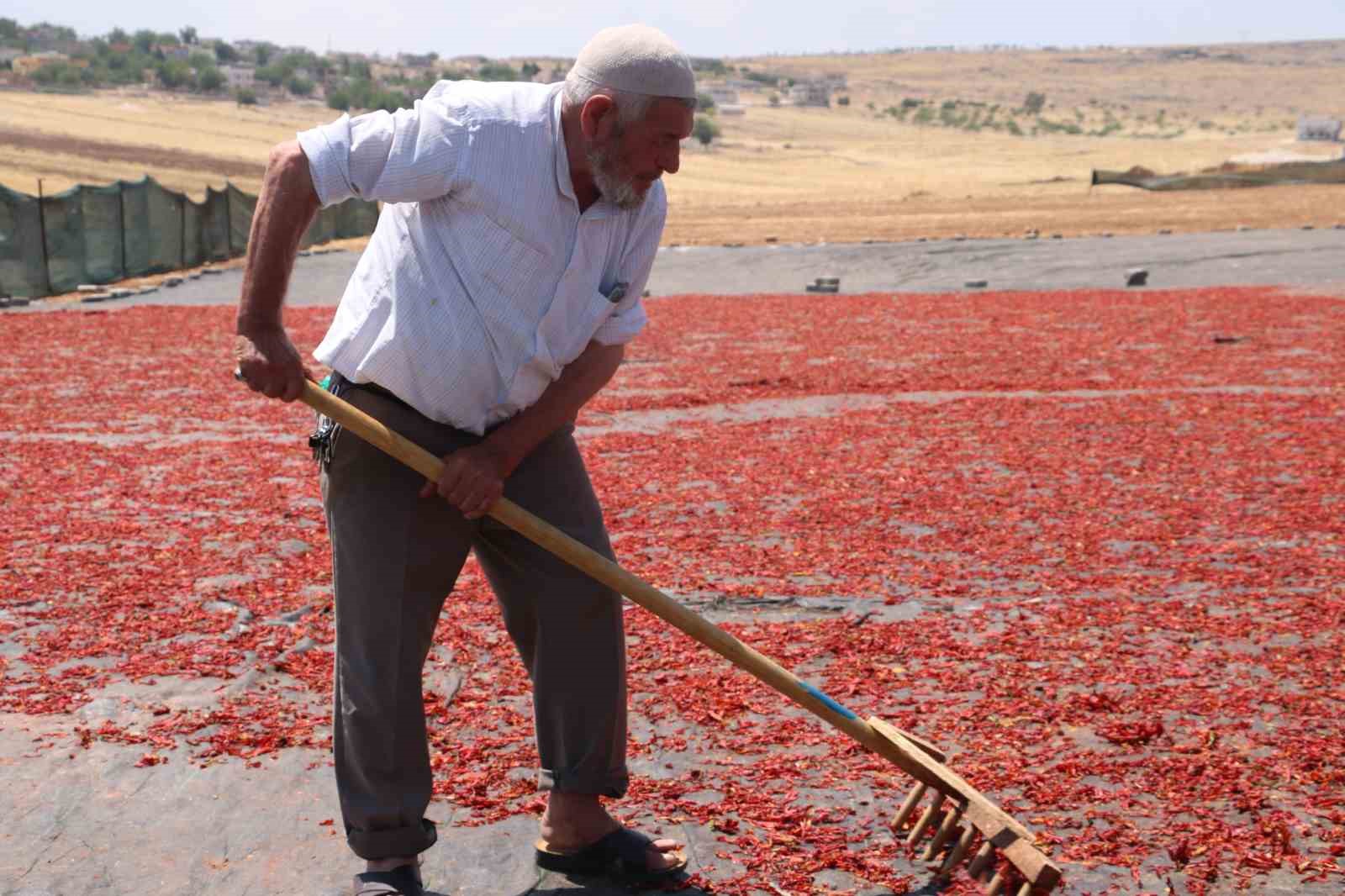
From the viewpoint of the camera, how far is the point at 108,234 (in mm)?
25328

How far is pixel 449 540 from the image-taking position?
11.8 ft

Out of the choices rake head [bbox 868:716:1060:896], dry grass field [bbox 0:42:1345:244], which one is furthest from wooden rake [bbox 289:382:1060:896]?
dry grass field [bbox 0:42:1345:244]

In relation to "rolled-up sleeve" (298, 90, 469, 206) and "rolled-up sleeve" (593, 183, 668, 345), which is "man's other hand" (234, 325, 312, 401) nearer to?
"rolled-up sleeve" (298, 90, 469, 206)

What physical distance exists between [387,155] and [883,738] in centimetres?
189

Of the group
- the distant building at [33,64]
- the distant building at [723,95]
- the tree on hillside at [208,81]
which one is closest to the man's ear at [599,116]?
the distant building at [33,64]

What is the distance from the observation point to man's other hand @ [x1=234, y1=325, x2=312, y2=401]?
336 cm

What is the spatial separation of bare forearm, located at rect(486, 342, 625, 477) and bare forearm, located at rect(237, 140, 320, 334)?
587 millimetres

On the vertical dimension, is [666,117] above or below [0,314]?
above

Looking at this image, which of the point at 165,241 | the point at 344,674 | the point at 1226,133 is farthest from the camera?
the point at 1226,133

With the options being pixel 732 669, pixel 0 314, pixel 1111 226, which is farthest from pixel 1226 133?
pixel 732 669

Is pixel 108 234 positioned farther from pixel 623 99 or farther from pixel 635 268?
pixel 623 99

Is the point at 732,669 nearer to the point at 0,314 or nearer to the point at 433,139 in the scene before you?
the point at 433,139

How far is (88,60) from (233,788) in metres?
123

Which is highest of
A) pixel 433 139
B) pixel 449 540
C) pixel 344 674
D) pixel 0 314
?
pixel 433 139
